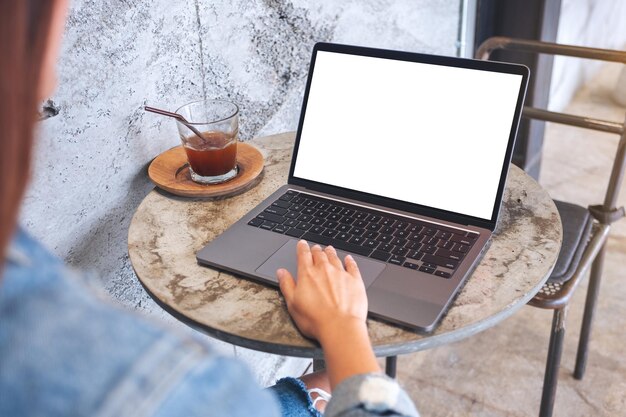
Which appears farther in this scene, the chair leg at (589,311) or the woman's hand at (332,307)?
the chair leg at (589,311)

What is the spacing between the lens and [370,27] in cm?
168

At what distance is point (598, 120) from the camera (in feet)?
4.42

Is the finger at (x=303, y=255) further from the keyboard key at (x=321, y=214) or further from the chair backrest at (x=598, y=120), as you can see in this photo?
the chair backrest at (x=598, y=120)

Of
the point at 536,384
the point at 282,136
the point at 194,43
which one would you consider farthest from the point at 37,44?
the point at 536,384

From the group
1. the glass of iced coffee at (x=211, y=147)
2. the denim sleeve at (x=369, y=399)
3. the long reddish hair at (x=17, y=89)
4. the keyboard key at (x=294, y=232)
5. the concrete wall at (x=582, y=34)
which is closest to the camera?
the long reddish hair at (x=17, y=89)

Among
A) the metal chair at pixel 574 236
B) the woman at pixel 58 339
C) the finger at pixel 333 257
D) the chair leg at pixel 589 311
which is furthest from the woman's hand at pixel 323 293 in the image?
the chair leg at pixel 589 311

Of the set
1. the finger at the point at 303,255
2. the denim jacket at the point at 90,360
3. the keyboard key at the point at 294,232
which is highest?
the denim jacket at the point at 90,360

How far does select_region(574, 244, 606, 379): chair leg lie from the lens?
1.44 metres

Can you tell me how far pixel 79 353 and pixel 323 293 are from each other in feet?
1.37

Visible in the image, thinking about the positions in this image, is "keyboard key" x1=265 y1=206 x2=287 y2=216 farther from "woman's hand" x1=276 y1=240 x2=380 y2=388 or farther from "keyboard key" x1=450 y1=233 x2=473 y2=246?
"keyboard key" x1=450 y1=233 x2=473 y2=246

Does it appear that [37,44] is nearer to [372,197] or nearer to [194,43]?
[372,197]

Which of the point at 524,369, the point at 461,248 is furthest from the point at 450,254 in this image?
the point at 524,369

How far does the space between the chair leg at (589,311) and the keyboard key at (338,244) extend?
0.77 m

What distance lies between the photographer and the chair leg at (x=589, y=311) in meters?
1.44
